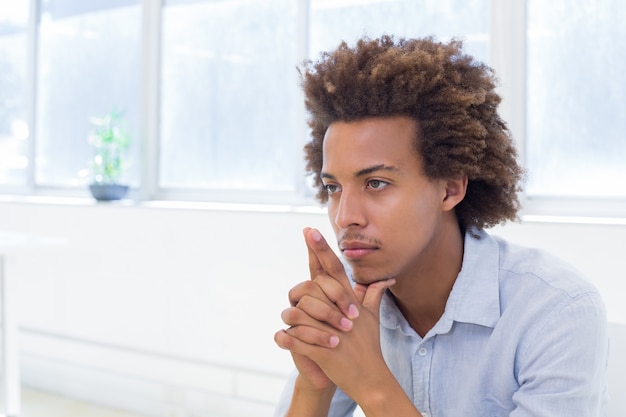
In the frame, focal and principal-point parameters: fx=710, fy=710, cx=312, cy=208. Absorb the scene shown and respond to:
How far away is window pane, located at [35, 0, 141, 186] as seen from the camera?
131 inches

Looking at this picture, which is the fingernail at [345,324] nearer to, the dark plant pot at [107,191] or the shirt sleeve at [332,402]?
the shirt sleeve at [332,402]

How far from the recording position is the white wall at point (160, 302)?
2.60 meters

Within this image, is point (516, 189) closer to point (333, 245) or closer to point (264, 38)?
point (333, 245)

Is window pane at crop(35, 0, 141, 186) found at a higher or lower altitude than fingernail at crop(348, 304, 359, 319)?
higher

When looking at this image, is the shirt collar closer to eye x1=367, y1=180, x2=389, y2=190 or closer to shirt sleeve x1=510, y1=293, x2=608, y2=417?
shirt sleeve x1=510, y1=293, x2=608, y2=417

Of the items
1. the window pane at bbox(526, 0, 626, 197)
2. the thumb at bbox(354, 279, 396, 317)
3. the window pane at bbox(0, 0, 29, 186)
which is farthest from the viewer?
the window pane at bbox(0, 0, 29, 186)

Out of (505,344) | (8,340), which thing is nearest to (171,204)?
(8,340)

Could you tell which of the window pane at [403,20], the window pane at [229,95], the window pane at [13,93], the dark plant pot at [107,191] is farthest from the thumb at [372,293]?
the window pane at [13,93]

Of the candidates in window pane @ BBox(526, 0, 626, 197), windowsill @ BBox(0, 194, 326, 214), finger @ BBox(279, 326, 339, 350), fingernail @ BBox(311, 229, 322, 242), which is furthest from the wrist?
window pane @ BBox(526, 0, 626, 197)

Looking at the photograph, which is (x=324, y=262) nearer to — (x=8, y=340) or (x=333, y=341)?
(x=333, y=341)

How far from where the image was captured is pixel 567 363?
1045 mm

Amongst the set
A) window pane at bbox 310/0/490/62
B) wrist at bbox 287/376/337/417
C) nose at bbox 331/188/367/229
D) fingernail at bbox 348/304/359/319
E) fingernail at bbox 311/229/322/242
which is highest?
window pane at bbox 310/0/490/62

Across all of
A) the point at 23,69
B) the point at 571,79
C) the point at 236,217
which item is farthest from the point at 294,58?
the point at 23,69

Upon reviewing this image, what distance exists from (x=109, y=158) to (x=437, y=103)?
7.53 feet
